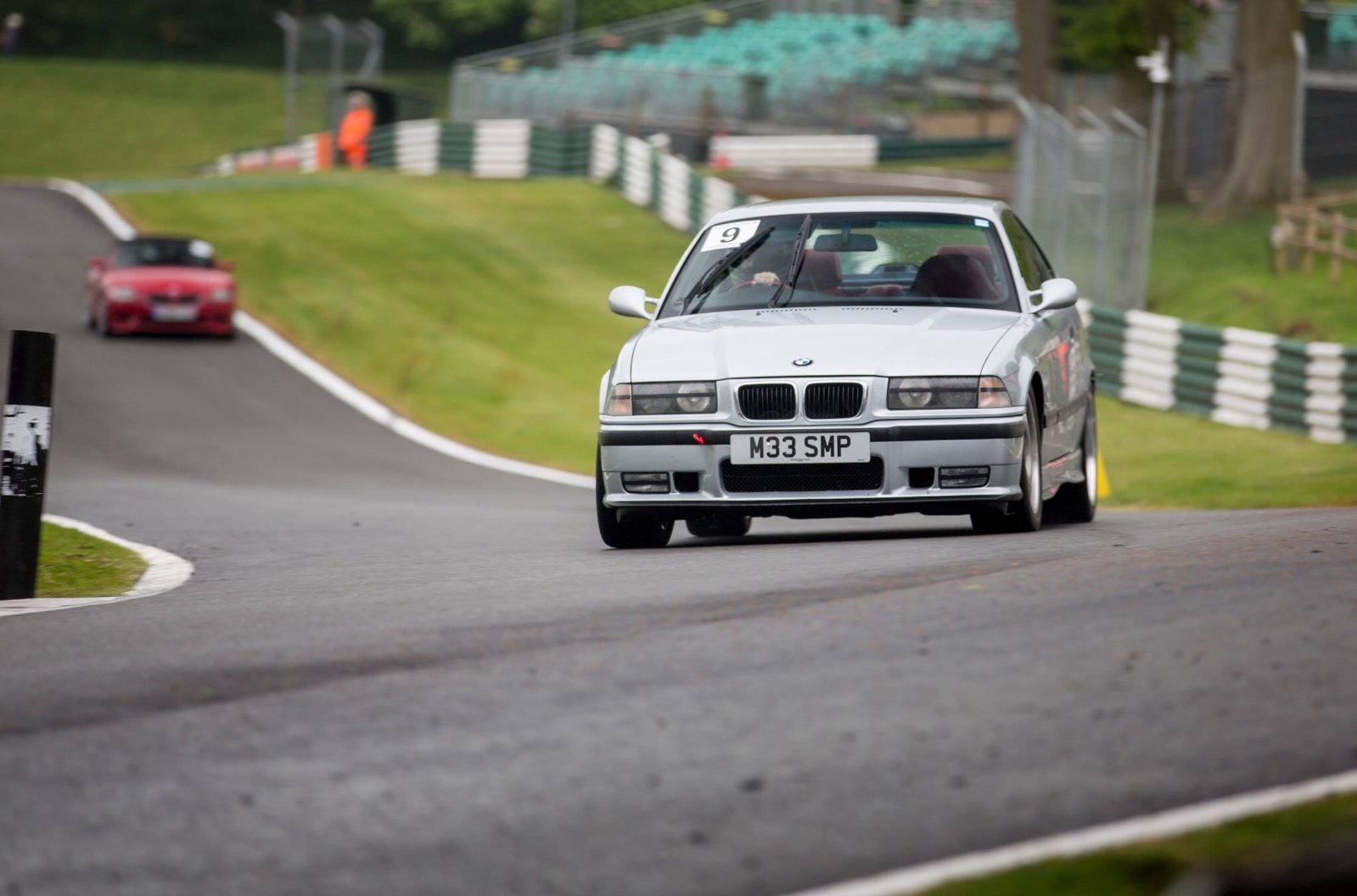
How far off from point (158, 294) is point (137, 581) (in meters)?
17.4

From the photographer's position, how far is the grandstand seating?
46.5 meters

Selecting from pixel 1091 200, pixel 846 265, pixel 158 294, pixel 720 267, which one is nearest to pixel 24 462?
pixel 720 267

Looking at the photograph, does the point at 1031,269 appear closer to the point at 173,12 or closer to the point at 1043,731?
the point at 1043,731

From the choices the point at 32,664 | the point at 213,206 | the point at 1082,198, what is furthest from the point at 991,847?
the point at 213,206

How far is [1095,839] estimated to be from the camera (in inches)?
150

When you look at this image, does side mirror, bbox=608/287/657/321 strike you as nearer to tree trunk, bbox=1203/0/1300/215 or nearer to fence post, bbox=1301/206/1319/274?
fence post, bbox=1301/206/1319/274

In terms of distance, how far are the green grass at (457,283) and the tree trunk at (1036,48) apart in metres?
8.22

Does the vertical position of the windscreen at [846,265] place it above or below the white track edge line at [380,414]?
above

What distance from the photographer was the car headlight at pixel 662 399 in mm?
8594

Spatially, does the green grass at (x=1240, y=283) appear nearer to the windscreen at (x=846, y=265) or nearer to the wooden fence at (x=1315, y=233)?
the wooden fence at (x=1315, y=233)

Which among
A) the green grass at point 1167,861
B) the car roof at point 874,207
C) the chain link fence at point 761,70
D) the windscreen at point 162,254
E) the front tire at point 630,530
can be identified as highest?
the chain link fence at point 761,70

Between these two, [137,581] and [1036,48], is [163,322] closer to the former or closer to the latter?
[137,581]

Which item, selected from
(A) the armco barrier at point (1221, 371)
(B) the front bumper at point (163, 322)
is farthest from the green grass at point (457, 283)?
(A) the armco barrier at point (1221, 371)

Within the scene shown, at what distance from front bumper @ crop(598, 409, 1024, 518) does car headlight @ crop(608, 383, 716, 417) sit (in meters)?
0.08
